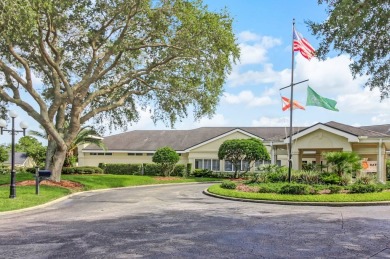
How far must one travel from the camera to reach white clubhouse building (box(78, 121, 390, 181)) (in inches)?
1091

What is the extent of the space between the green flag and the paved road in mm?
9076

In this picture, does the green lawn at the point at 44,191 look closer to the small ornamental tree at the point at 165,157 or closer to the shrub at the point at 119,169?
the small ornamental tree at the point at 165,157

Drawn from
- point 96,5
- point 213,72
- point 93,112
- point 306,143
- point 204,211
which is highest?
point 96,5

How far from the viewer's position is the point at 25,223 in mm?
11289

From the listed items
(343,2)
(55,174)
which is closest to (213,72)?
(55,174)

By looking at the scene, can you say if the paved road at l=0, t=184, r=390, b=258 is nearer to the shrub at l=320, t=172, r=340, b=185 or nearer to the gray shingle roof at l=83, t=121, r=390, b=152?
the shrub at l=320, t=172, r=340, b=185

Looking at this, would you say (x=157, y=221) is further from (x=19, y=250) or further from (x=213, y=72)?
(x=213, y=72)

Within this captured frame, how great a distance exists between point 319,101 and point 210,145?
2238 centimetres

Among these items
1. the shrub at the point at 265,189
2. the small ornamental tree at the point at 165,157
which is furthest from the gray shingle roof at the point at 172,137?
the shrub at the point at 265,189

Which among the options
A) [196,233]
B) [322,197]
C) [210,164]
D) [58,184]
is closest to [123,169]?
[210,164]

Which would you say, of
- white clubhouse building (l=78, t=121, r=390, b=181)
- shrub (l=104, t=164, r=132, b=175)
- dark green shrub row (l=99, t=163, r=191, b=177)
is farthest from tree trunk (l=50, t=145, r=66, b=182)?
shrub (l=104, t=164, r=132, b=175)

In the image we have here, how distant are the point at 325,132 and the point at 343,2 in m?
21.3

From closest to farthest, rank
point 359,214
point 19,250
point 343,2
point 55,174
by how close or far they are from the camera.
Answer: point 343,2
point 19,250
point 359,214
point 55,174

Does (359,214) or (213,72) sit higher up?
(213,72)
